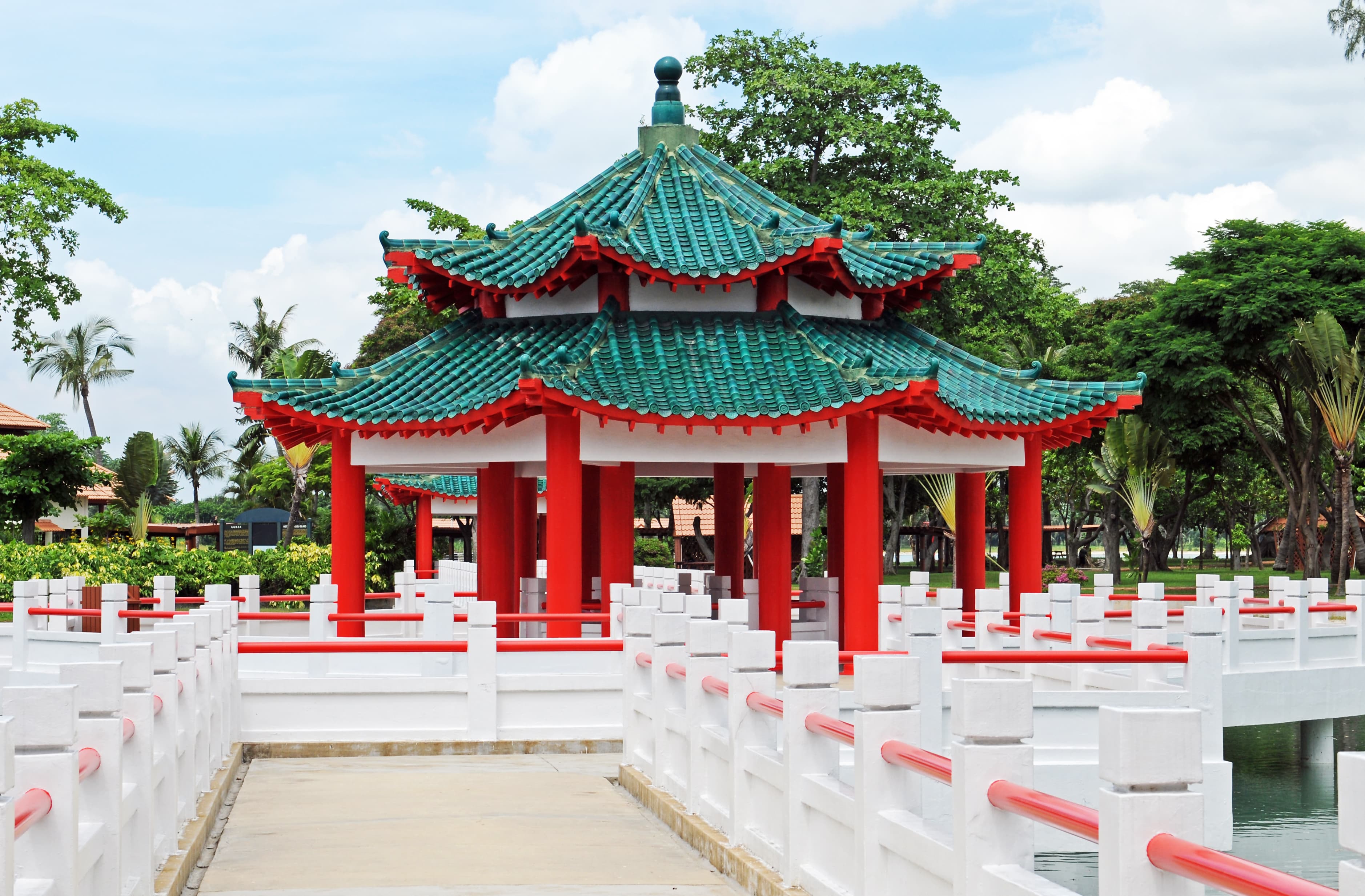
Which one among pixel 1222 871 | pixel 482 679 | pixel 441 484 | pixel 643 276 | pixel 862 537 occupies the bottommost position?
pixel 482 679

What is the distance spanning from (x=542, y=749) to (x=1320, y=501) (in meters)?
54.0

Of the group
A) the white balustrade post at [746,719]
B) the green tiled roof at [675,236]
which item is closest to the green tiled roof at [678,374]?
the green tiled roof at [675,236]

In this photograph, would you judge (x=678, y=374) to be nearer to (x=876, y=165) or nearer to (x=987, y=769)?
(x=987, y=769)

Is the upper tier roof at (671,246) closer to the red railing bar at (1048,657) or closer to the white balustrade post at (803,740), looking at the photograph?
the red railing bar at (1048,657)

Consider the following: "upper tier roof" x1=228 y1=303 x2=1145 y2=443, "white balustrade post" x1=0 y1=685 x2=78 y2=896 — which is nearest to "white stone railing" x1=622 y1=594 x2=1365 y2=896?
"white balustrade post" x1=0 y1=685 x2=78 y2=896

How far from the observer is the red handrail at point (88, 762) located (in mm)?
6531

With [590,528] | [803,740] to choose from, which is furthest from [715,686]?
[590,528]

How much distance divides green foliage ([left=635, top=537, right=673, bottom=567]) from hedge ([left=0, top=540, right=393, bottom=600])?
13.0 metres

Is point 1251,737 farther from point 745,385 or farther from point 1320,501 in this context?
point 1320,501

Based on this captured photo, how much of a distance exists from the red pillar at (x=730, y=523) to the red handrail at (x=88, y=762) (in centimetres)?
1461

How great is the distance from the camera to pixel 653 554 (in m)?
53.0

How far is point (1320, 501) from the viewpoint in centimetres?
6109

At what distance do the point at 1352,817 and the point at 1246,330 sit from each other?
3885 cm

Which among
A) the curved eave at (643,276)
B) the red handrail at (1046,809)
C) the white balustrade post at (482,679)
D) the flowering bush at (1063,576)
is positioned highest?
the curved eave at (643,276)
